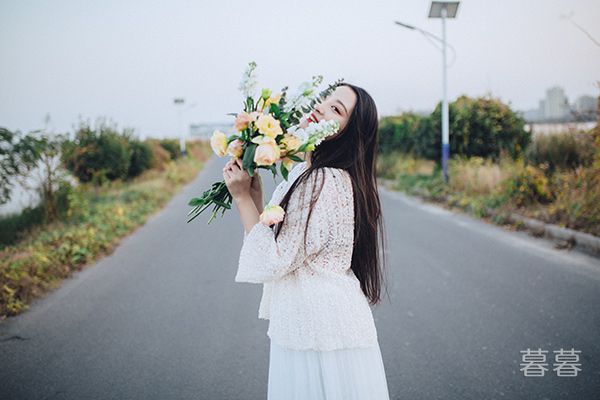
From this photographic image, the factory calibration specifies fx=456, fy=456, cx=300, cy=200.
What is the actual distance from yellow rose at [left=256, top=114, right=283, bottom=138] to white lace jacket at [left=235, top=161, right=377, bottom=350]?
23cm

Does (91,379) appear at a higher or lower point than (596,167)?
lower

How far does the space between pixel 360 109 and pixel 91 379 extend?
9.71ft

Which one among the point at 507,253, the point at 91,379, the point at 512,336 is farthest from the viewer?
the point at 507,253

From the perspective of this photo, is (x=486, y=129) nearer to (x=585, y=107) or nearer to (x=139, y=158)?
(x=585, y=107)

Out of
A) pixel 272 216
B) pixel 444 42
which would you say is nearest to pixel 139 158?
pixel 444 42

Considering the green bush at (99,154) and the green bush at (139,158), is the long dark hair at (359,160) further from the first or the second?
the green bush at (139,158)

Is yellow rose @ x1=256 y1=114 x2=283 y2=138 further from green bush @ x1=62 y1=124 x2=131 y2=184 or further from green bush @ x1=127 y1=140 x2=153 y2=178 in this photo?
green bush @ x1=127 y1=140 x2=153 y2=178

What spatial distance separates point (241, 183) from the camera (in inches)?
71.4

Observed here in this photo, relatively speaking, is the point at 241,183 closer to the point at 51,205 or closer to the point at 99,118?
the point at 51,205

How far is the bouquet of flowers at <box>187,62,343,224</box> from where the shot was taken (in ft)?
5.44

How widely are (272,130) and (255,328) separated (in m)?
3.03

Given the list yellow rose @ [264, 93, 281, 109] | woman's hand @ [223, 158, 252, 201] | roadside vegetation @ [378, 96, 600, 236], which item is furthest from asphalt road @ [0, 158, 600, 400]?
yellow rose @ [264, 93, 281, 109]

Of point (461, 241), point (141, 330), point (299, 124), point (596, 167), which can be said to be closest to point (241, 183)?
point (299, 124)

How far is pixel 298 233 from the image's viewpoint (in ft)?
5.65
